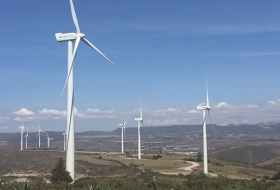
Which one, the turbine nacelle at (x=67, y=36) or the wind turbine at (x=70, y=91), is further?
the turbine nacelle at (x=67, y=36)

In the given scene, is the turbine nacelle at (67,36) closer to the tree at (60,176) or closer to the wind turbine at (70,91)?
the wind turbine at (70,91)

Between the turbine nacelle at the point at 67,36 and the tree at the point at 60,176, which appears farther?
the turbine nacelle at the point at 67,36

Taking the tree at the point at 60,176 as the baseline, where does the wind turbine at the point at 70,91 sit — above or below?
above

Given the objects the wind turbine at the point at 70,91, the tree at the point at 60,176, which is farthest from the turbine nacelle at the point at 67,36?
the tree at the point at 60,176

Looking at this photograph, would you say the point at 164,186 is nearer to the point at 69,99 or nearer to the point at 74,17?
the point at 69,99

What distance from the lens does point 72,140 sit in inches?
1361

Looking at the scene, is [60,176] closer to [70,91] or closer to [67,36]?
[70,91]

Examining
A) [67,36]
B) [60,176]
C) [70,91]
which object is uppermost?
[67,36]

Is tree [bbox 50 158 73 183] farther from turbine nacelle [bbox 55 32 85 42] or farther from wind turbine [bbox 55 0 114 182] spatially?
turbine nacelle [bbox 55 32 85 42]

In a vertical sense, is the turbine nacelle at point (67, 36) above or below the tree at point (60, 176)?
above

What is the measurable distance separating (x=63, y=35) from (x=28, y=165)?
5052cm

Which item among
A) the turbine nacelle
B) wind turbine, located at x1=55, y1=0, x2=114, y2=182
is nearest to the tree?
Result: wind turbine, located at x1=55, y1=0, x2=114, y2=182

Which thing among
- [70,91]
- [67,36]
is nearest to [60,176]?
[70,91]

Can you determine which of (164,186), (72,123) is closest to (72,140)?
(72,123)
